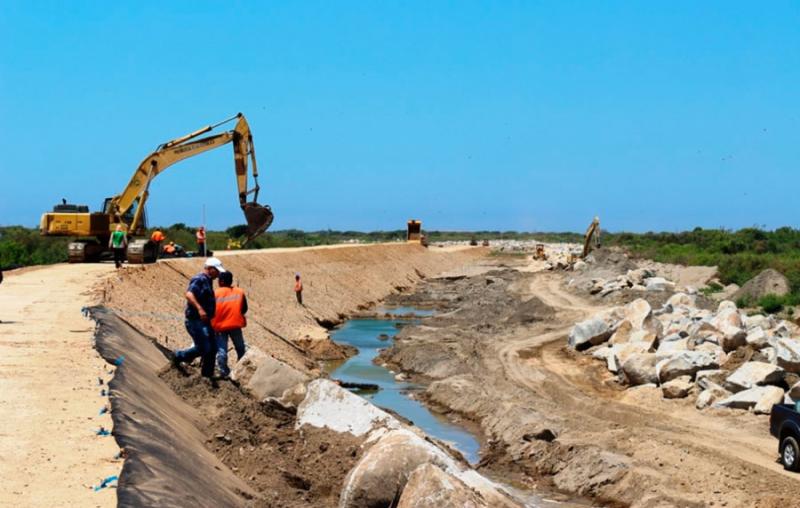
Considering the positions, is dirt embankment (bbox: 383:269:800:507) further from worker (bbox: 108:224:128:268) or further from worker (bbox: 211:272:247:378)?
worker (bbox: 108:224:128:268)

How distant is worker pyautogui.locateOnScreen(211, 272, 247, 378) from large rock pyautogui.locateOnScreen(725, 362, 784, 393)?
1022cm

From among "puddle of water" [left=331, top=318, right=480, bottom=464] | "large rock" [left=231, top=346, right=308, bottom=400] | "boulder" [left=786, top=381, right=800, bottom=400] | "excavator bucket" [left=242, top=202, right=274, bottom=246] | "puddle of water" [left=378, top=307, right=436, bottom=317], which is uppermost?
"excavator bucket" [left=242, top=202, right=274, bottom=246]

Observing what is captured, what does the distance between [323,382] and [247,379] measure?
4.55 feet

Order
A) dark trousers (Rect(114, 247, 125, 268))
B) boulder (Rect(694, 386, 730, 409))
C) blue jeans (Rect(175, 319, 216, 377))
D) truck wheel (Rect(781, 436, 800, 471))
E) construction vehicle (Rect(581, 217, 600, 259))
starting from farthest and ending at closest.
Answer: construction vehicle (Rect(581, 217, 600, 259)) → dark trousers (Rect(114, 247, 125, 268)) → boulder (Rect(694, 386, 730, 409)) → truck wheel (Rect(781, 436, 800, 471)) → blue jeans (Rect(175, 319, 216, 377))

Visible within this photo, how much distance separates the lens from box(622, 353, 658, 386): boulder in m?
19.7

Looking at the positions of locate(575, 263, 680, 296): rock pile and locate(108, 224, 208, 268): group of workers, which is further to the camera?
locate(575, 263, 680, 296): rock pile

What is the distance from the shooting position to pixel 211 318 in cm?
1272

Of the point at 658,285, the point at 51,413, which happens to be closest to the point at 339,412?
the point at 51,413

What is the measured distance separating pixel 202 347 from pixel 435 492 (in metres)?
5.81

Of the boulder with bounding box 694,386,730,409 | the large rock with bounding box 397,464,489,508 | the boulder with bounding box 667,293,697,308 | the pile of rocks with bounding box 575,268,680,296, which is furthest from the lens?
the pile of rocks with bounding box 575,268,680,296

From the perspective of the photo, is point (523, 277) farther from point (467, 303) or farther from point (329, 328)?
point (329, 328)

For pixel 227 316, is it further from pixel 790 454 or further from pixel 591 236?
pixel 591 236

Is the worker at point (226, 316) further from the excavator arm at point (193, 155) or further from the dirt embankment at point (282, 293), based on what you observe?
the excavator arm at point (193, 155)

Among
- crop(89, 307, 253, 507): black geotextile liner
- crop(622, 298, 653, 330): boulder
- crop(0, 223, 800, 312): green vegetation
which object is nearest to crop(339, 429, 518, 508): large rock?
crop(89, 307, 253, 507): black geotextile liner
